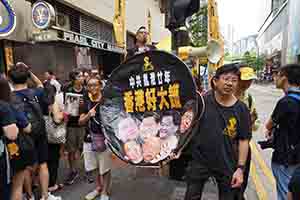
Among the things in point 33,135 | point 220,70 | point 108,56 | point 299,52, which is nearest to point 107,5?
point 108,56

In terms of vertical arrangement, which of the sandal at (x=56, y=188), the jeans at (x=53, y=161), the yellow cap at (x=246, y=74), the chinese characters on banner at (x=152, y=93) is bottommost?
the sandal at (x=56, y=188)

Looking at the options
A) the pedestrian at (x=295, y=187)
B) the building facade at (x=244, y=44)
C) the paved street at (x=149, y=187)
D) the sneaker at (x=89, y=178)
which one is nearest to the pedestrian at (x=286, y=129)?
the pedestrian at (x=295, y=187)

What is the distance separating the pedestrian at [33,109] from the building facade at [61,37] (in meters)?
3.27

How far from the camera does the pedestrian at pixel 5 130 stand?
2721 mm

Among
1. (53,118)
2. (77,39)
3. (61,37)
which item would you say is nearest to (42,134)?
(53,118)

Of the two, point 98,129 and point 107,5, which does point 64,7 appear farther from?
point 98,129

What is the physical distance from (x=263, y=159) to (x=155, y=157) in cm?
404

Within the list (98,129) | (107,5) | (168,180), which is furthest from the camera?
(107,5)

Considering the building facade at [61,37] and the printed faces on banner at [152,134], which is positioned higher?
the building facade at [61,37]

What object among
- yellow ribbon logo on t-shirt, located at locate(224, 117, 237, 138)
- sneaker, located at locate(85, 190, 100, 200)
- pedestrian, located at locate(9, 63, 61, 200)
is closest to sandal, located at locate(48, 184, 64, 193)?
pedestrian, located at locate(9, 63, 61, 200)

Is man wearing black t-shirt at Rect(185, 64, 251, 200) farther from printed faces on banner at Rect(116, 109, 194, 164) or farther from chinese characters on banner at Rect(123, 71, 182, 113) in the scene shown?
chinese characters on banner at Rect(123, 71, 182, 113)

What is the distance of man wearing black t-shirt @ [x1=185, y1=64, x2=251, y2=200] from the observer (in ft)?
8.71

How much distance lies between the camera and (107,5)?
43.2 ft

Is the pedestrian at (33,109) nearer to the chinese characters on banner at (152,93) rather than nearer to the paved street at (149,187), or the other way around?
the paved street at (149,187)
